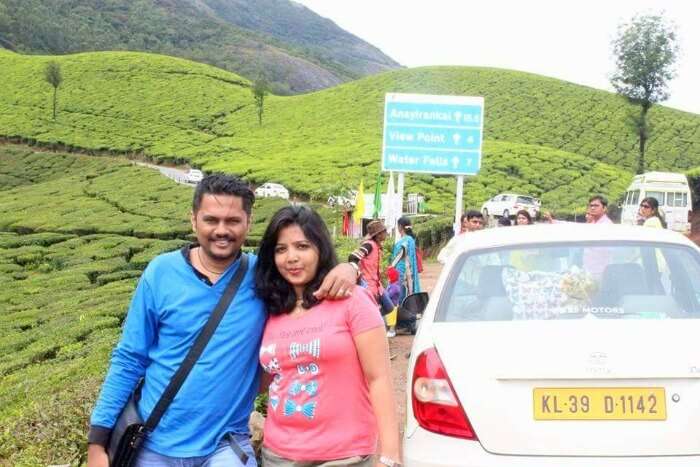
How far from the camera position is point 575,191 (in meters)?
41.5

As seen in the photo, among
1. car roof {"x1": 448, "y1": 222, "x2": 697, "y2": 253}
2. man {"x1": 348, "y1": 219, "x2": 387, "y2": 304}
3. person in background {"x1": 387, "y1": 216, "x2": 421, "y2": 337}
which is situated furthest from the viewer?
person in background {"x1": 387, "y1": 216, "x2": 421, "y2": 337}

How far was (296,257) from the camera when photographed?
2.67 metres

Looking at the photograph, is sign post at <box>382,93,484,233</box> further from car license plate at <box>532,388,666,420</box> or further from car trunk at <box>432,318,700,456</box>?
car license plate at <box>532,388,666,420</box>

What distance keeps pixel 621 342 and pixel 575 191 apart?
4049 cm

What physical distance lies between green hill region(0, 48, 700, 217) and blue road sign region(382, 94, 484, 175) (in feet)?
62.9

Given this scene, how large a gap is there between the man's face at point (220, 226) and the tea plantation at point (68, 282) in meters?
1.82

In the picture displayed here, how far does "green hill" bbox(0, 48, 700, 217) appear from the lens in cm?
4334

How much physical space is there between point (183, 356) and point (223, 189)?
0.60 m

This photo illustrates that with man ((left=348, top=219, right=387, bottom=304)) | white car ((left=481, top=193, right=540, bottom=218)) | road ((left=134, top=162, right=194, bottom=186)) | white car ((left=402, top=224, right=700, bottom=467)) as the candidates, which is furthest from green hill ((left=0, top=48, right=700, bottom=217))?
white car ((left=402, top=224, right=700, bottom=467))

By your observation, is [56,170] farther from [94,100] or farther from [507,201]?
[507,201]

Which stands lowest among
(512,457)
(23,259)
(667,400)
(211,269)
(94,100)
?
(23,259)

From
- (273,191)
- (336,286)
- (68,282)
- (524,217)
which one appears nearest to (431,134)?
(524,217)

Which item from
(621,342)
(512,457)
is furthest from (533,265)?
(512,457)

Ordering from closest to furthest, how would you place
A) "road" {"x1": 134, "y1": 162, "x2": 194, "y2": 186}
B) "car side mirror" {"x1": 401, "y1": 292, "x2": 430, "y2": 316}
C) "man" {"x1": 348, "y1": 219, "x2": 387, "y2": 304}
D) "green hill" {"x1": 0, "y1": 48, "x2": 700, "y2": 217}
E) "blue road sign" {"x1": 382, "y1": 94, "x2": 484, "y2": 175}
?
"car side mirror" {"x1": 401, "y1": 292, "x2": 430, "y2": 316} < "man" {"x1": 348, "y1": 219, "x2": 387, "y2": 304} < "blue road sign" {"x1": 382, "y1": 94, "x2": 484, "y2": 175} < "green hill" {"x1": 0, "y1": 48, "x2": 700, "y2": 217} < "road" {"x1": 134, "y1": 162, "x2": 194, "y2": 186}
